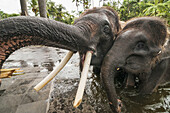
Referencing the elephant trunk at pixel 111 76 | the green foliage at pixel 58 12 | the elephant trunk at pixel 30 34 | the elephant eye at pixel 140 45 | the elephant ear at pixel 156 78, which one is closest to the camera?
the elephant trunk at pixel 30 34

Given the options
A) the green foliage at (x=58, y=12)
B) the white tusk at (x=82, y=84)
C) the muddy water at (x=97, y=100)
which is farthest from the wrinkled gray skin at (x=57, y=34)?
the green foliage at (x=58, y=12)

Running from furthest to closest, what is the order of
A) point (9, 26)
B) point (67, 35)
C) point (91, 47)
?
point (91, 47) < point (67, 35) < point (9, 26)

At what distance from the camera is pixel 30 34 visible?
82 centimetres

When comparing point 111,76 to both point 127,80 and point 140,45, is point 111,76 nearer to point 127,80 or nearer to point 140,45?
point 140,45

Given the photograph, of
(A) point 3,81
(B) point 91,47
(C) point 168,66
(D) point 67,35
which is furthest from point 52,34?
(A) point 3,81

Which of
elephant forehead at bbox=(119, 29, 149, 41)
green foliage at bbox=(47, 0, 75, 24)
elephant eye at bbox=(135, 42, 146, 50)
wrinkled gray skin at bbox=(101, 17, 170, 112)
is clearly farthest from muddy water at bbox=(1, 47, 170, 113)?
green foliage at bbox=(47, 0, 75, 24)

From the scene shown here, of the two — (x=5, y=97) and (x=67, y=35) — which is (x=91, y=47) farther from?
(x=5, y=97)

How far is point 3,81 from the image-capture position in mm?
2529

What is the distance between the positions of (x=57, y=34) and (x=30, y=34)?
0.24m

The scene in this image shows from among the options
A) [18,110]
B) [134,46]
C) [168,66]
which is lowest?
[18,110]

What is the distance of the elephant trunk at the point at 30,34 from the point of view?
729 millimetres

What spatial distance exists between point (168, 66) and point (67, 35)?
205cm

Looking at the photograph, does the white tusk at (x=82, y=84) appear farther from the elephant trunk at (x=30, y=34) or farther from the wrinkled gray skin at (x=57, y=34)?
the elephant trunk at (x=30, y=34)

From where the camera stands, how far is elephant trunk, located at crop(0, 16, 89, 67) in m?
0.73
